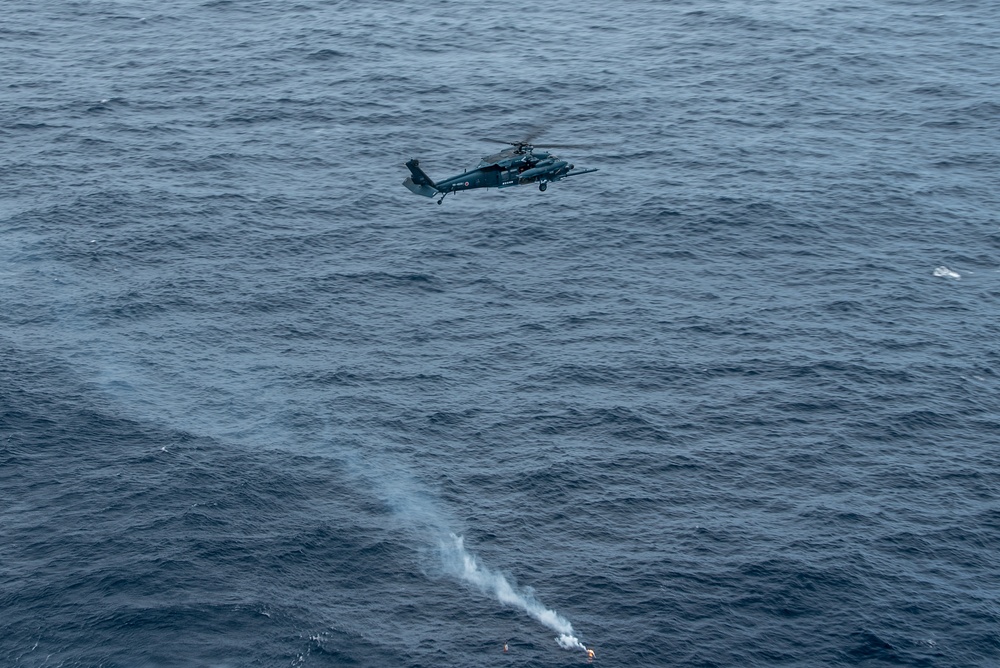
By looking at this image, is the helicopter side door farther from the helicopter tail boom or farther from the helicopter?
the helicopter tail boom

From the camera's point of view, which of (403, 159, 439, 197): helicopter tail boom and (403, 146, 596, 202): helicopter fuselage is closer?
(403, 146, 596, 202): helicopter fuselage

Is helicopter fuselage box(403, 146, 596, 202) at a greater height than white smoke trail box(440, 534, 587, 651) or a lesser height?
greater

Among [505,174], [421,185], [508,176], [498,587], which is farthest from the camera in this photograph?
[498,587]

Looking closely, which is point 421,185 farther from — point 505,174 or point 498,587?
point 498,587

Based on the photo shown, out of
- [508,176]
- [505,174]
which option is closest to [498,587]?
[508,176]

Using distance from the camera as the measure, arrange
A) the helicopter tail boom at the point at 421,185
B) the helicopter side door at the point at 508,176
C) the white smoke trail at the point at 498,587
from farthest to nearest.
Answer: the white smoke trail at the point at 498,587 → the helicopter side door at the point at 508,176 → the helicopter tail boom at the point at 421,185

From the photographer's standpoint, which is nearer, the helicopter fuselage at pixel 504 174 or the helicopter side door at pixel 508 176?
the helicopter fuselage at pixel 504 174

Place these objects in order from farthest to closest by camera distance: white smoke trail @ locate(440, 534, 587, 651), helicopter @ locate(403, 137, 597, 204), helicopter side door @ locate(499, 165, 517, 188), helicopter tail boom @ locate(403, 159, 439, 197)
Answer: white smoke trail @ locate(440, 534, 587, 651), helicopter side door @ locate(499, 165, 517, 188), helicopter tail boom @ locate(403, 159, 439, 197), helicopter @ locate(403, 137, 597, 204)

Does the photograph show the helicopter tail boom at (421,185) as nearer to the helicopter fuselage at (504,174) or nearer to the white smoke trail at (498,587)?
the helicopter fuselage at (504,174)

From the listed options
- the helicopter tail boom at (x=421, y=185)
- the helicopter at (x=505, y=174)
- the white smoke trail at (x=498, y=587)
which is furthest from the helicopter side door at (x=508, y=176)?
the white smoke trail at (x=498, y=587)

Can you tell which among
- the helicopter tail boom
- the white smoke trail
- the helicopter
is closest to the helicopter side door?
the helicopter
